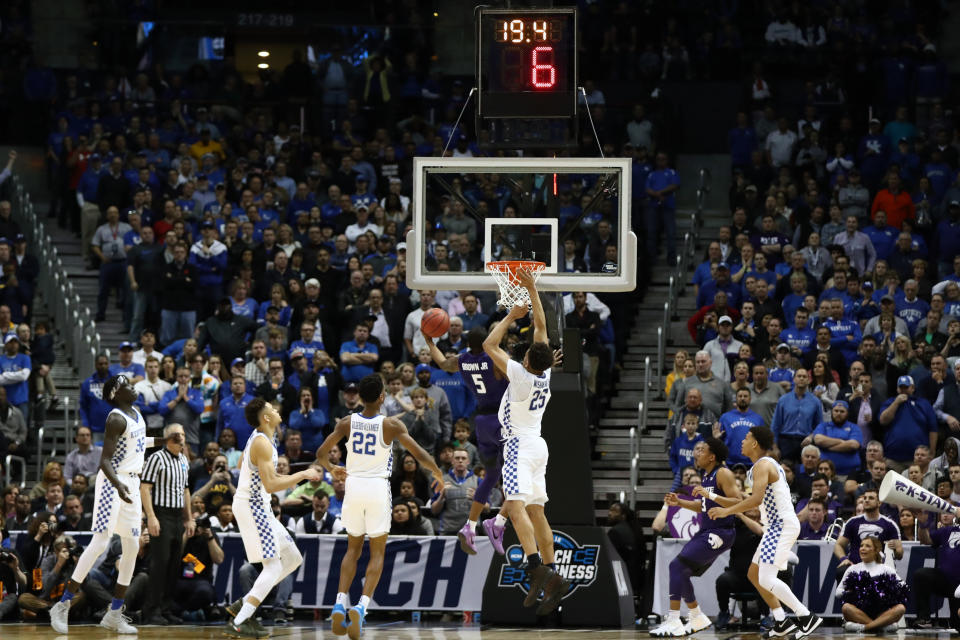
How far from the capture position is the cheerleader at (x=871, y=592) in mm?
17562

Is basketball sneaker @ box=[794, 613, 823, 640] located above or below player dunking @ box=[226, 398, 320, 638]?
below

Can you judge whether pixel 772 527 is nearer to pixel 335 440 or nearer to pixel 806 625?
pixel 806 625

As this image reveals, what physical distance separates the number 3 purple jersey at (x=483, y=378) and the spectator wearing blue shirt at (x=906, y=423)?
23.8 feet

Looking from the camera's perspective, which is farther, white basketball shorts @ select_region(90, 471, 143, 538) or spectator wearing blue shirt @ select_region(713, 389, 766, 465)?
spectator wearing blue shirt @ select_region(713, 389, 766, 465)

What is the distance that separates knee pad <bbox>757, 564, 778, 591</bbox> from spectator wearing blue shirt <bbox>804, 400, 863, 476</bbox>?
196 inches

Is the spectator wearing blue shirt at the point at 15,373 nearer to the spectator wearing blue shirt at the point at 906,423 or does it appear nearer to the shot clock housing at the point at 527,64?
the shot clock housing at the point at 527,64

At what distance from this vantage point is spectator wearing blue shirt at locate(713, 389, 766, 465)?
2058 cm

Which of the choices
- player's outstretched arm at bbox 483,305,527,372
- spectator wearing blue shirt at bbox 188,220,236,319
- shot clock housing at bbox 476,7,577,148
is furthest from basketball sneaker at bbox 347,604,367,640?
spectator wearing blue shirt at bbox 188,220,236,319

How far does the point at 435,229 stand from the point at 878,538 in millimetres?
9699

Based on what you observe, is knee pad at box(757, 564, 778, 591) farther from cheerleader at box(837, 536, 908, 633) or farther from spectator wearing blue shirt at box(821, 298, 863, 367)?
spectator wearing blue shirt at box(821, 298, 863, 367)

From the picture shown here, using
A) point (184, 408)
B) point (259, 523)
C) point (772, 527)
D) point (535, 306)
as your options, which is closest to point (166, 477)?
point (259, 523)

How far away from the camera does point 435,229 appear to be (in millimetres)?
25109

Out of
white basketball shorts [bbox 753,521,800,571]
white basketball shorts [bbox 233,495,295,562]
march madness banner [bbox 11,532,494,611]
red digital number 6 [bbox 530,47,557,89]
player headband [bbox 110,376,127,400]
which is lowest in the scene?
march madness banner [bbox 11,532,494,611]

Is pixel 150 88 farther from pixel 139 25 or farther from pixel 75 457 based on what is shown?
pixel 75 457
